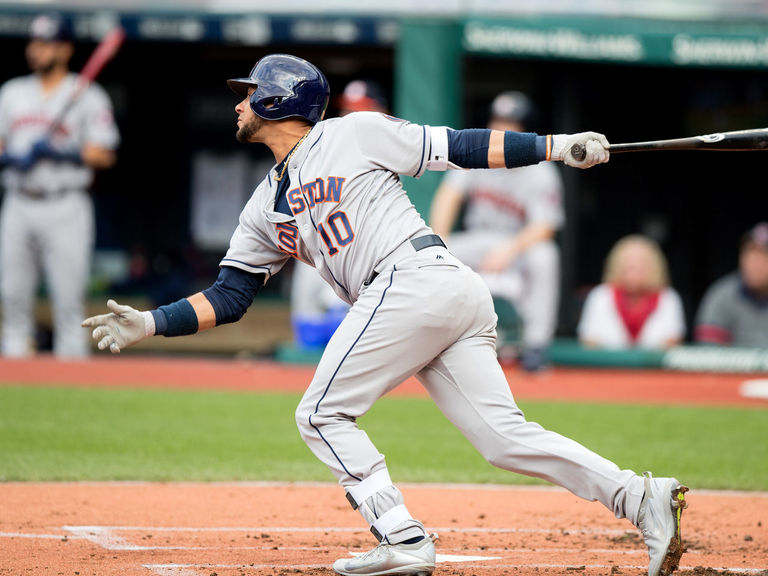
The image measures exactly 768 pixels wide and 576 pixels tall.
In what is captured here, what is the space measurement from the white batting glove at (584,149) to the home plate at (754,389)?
5.56 meters

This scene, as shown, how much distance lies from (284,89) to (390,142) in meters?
0.40

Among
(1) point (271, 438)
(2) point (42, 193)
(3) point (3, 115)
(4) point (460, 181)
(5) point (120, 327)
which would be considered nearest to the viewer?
(5) point (120, 327)

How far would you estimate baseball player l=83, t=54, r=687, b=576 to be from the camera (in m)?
3.54

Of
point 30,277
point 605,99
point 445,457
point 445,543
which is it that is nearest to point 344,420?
point 445,543

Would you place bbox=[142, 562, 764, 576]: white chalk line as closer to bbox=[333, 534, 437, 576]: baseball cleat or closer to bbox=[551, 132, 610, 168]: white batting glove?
bbox=[333, 534, 437, 576]: baseball cleat

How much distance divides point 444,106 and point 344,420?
686cm

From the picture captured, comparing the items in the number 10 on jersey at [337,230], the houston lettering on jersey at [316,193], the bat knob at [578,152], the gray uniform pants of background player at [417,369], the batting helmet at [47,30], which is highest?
the batting helmet at [47,30]

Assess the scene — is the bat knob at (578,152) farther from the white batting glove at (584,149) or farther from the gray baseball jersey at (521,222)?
the gray baseball jersey at (521,222)

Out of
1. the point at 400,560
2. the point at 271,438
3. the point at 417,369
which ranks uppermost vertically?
the point at 417,369

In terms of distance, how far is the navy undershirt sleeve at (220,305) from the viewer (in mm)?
3857

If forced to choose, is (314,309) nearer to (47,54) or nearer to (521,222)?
(521,222)

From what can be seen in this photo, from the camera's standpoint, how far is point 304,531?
14.7 feet

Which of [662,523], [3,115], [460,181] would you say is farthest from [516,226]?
[662,523]

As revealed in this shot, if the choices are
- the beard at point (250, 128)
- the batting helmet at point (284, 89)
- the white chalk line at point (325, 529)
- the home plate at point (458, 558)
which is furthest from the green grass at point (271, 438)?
the batting helmet at point (284, 89)
